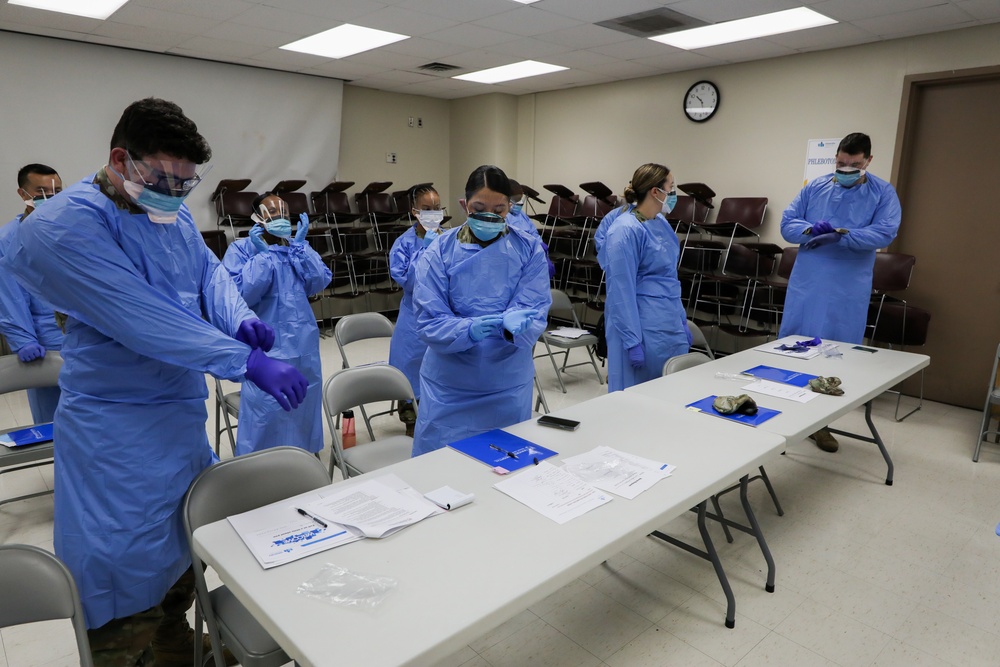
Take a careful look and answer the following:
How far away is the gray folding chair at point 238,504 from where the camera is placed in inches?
57.2

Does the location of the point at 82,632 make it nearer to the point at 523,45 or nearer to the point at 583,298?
the point at 523,45

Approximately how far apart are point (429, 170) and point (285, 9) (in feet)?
12.9

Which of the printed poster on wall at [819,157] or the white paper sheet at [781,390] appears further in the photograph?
the printed poster on wall at [819,157]

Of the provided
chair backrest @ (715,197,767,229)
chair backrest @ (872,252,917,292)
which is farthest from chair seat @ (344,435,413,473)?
chair backrest @ (715,197,767,229)

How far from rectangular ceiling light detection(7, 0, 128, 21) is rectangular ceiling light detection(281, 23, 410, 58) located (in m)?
1.28

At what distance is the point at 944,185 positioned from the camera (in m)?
4.45

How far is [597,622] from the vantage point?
2.13 m

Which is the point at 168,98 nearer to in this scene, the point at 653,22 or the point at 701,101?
the point at 653,22

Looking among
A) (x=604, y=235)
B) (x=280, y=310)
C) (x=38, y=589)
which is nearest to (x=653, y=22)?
(x=604, y=235)

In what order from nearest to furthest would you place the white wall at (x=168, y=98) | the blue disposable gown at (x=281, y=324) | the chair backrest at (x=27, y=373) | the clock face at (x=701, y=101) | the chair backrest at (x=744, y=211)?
the chair backrest at (x=27, y=373), the blue disposable gown at (x=281, y=324), the white wall at (x=168, y=98), the chair backrest at (x=744, y=211), the clock face at (x=701, y=101)

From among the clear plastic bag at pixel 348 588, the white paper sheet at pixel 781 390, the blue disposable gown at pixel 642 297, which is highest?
the blue disposable gown at pixel 642 297

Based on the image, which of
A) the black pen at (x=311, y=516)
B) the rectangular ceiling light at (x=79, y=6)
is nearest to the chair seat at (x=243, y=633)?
the black pen at (x=311, y=516)

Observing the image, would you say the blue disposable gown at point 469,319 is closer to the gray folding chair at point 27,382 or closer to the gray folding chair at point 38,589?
the gray folding chair at point 38,589

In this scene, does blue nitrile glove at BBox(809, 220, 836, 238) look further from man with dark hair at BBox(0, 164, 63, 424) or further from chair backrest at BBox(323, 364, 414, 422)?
A: man with dark hair at BBox(0, 164, 63, 424)
